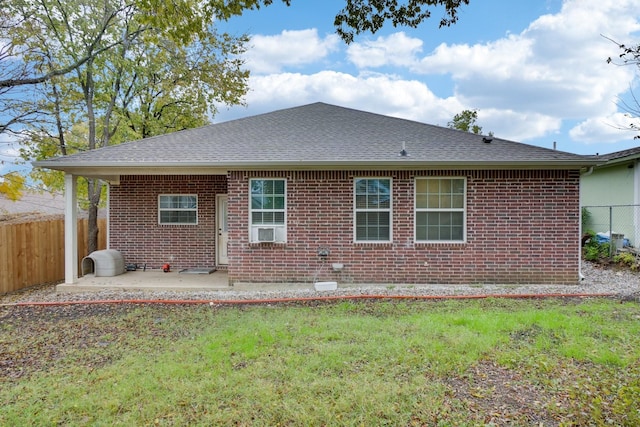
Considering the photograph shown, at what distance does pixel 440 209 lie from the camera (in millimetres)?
8531

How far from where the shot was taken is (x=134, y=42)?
47.8ft

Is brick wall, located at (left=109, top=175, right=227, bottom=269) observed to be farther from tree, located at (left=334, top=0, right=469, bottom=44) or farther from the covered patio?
tree, located at (left=334, top=0, right=469, bottom=44)

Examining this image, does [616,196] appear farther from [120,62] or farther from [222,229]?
[120,62]

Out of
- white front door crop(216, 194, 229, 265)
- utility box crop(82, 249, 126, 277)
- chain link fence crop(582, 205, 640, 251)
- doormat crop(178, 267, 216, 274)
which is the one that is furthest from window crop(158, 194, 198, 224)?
chain link fence crop(582, 205, 640, 251)

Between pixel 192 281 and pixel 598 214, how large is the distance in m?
14.5

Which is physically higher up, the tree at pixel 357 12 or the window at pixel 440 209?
the tree at pixel 357 12

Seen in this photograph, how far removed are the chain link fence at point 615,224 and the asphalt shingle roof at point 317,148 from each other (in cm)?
593

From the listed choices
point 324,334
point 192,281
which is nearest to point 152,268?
point 192,281

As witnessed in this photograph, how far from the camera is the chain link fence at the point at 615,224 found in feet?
39.3

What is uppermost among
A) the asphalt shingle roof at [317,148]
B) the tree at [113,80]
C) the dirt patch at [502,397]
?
the tree at [113,80]

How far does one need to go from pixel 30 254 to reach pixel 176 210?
362 cm

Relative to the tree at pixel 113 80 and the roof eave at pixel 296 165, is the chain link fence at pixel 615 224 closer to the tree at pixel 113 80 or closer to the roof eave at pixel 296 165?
the roof eave at pixel 296 165

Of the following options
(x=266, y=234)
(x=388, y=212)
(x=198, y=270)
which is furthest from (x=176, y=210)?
(x=388, y=212)

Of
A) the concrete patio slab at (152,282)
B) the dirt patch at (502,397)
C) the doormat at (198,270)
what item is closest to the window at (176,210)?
the doormat at (198,270)
